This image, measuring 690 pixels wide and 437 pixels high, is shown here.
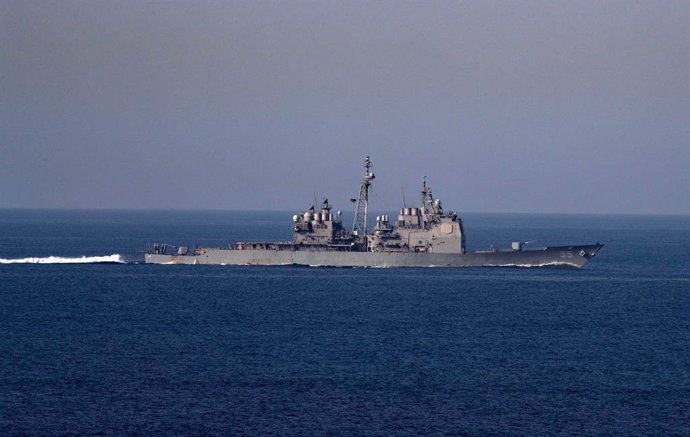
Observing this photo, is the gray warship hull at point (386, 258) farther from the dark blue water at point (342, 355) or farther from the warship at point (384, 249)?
the dark blue water at point (342, 355)

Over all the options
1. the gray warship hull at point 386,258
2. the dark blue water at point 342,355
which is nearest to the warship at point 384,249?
the gray warship hull at point 386,258

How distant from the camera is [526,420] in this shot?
42.4m

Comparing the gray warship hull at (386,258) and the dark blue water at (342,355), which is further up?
the gray warship hull at (386,258)

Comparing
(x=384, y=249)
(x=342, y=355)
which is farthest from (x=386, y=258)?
(x=342, y=355)

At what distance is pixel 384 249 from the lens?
106188 millimetres

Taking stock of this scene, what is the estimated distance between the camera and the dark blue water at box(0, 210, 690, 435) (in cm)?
4241

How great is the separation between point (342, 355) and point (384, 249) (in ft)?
167

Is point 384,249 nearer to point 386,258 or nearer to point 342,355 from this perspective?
point 386,258

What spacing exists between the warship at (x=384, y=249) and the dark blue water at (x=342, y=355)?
303 inches

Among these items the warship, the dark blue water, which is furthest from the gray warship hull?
the dark blue water

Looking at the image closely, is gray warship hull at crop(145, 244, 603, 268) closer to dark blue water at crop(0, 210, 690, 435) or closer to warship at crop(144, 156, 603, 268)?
warship at crop(144, 156, 603, 268)

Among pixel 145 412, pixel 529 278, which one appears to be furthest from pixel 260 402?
pixel 529 278

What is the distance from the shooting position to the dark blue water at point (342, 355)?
42.4 m

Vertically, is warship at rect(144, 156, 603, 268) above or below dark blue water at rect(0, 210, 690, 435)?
above
